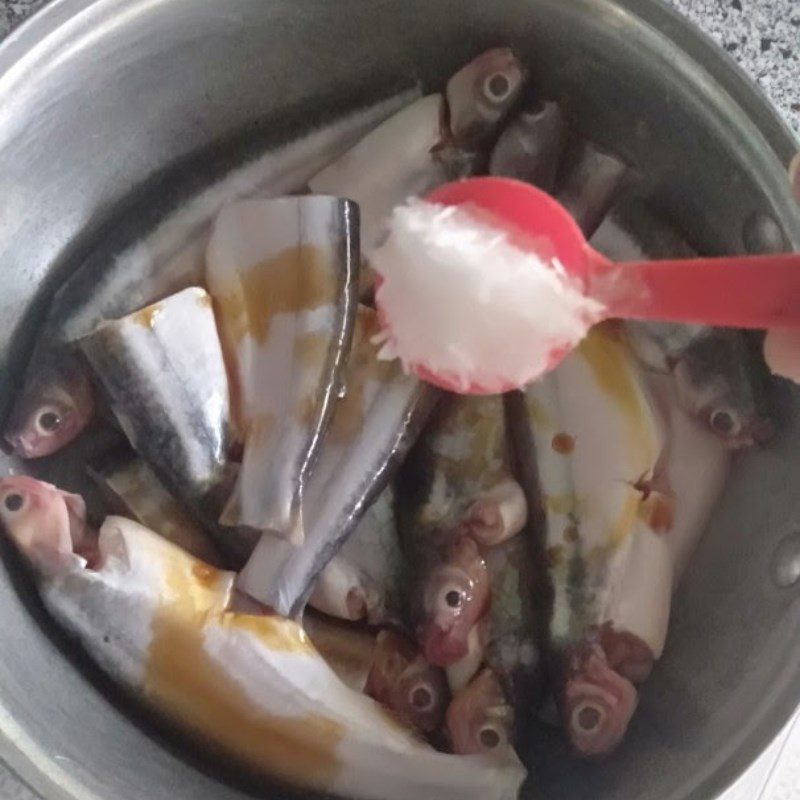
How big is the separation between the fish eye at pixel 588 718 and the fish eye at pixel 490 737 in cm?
6

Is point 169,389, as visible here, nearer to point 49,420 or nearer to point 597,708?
point 49,420

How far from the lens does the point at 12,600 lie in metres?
0.80

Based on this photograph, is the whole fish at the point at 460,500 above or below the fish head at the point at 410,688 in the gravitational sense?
above

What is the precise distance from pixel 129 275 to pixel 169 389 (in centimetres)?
11

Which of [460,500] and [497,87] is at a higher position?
[497,87]

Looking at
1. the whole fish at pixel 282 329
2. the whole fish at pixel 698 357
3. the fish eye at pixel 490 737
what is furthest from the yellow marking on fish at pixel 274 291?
the fish eye at pixel 490 737

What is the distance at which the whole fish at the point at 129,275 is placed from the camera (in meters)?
0.87

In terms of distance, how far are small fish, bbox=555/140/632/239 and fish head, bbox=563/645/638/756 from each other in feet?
1.18

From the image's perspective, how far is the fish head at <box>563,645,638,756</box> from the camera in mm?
825

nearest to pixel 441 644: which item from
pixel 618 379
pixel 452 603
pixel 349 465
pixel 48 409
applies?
pixel 452 603

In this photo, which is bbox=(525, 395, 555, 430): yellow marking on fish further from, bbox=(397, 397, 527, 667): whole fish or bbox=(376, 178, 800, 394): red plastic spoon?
bbox=(376, 178, 800, 394): red plastic spoon

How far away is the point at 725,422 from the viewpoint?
33.8 inches

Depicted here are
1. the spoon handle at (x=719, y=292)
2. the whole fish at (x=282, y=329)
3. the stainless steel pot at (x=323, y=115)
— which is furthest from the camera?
the whole fish at (x=282, y=329)

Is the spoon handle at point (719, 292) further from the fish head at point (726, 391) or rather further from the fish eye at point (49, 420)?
the fish eye at point (49, 420)
